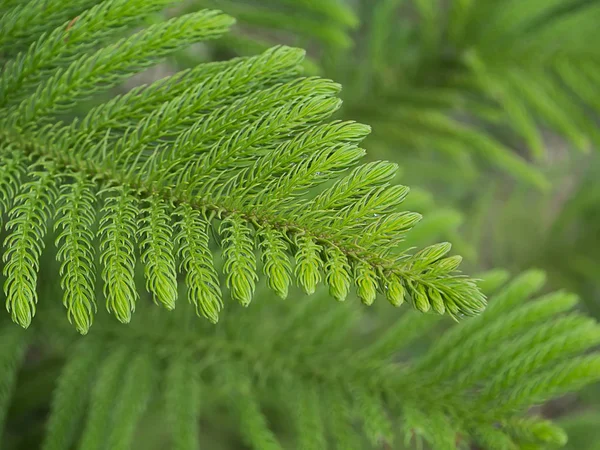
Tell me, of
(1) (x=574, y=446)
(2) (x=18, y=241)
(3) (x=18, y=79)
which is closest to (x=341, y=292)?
(2) (x=18, y=241)

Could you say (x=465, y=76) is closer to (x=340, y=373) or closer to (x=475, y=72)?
(x=475, y=72)

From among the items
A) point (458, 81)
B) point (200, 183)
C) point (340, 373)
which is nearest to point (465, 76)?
point (458, 81)

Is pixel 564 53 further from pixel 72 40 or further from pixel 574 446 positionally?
pixel 72 40

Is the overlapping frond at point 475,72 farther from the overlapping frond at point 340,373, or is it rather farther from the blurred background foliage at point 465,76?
the overlapping frond at point 340,373

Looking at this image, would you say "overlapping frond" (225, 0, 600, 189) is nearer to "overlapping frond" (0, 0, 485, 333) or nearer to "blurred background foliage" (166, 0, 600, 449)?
"blurred background foliage" (166, 0, 600, 449)

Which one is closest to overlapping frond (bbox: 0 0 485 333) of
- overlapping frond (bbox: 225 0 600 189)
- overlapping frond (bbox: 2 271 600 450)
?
overlapping frond (bbox: 2 271 600 450)
